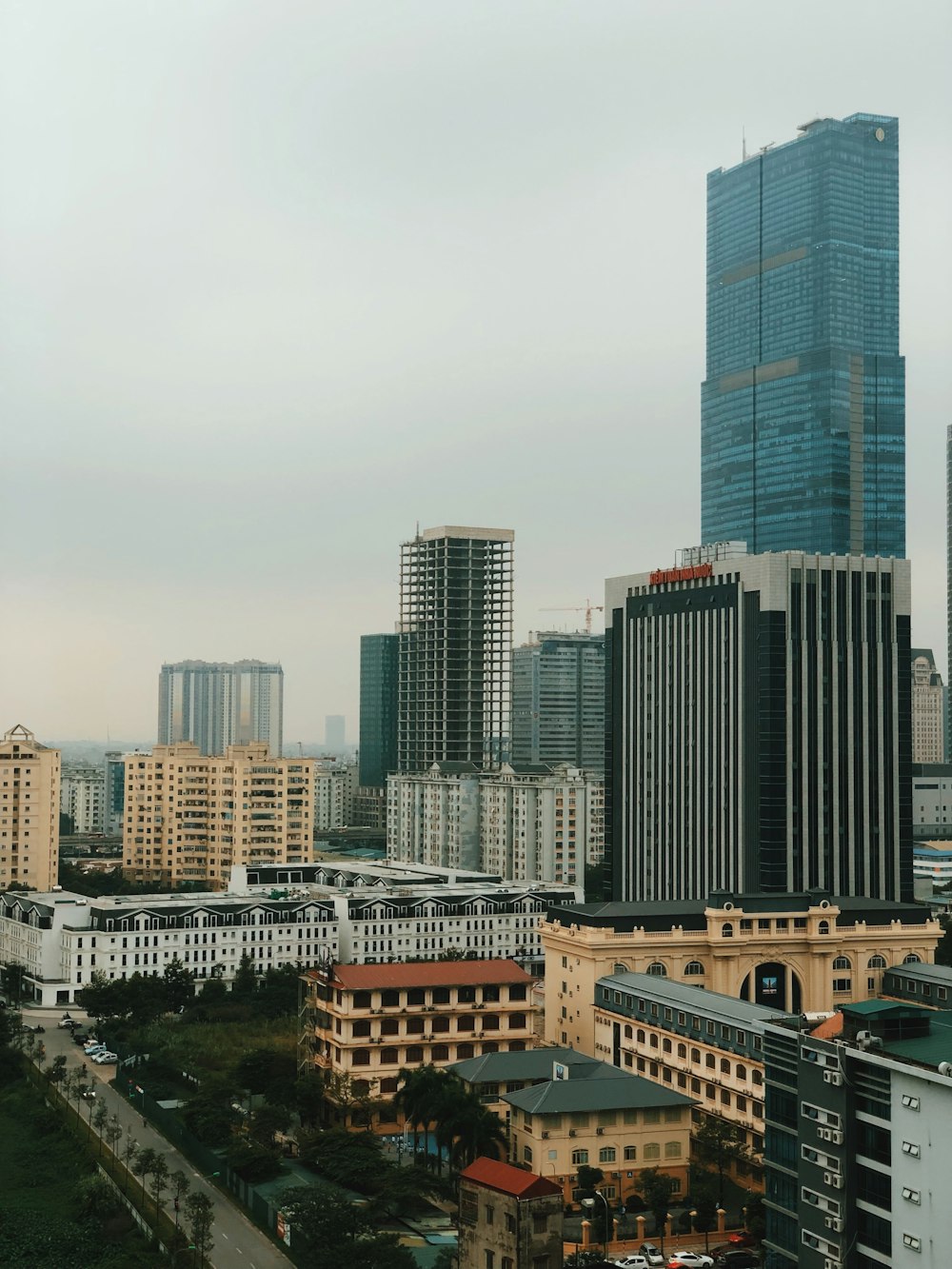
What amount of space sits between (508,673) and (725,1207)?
73.4m

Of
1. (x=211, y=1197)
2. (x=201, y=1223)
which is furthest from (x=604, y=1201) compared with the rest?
(x=211, y=1197)

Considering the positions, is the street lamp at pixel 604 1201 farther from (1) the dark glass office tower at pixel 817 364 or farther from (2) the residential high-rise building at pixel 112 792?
(2) the residential high-rise building at pixel 112 792

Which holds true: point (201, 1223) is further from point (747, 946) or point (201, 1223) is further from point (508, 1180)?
point (747, 946)

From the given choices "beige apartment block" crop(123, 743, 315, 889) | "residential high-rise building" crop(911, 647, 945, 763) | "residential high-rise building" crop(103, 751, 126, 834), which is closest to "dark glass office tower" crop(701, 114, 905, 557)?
"residential high-rise building" crop(911, 647, 945, 763)

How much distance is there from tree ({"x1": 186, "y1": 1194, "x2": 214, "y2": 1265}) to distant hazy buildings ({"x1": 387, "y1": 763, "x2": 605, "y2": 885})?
50.3 meters

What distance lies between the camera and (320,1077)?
1542 inches

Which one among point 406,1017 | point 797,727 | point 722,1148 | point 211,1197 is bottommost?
point 211,1197

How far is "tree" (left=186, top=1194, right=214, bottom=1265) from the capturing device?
29.0m

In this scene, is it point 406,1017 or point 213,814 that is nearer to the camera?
point 406,1017

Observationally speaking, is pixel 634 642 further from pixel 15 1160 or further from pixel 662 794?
pixel 15 1160

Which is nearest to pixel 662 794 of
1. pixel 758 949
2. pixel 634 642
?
pixel 634 642

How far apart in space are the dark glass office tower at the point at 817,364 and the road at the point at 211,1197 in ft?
251

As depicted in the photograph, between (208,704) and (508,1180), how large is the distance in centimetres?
13650

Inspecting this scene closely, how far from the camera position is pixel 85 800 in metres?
131
